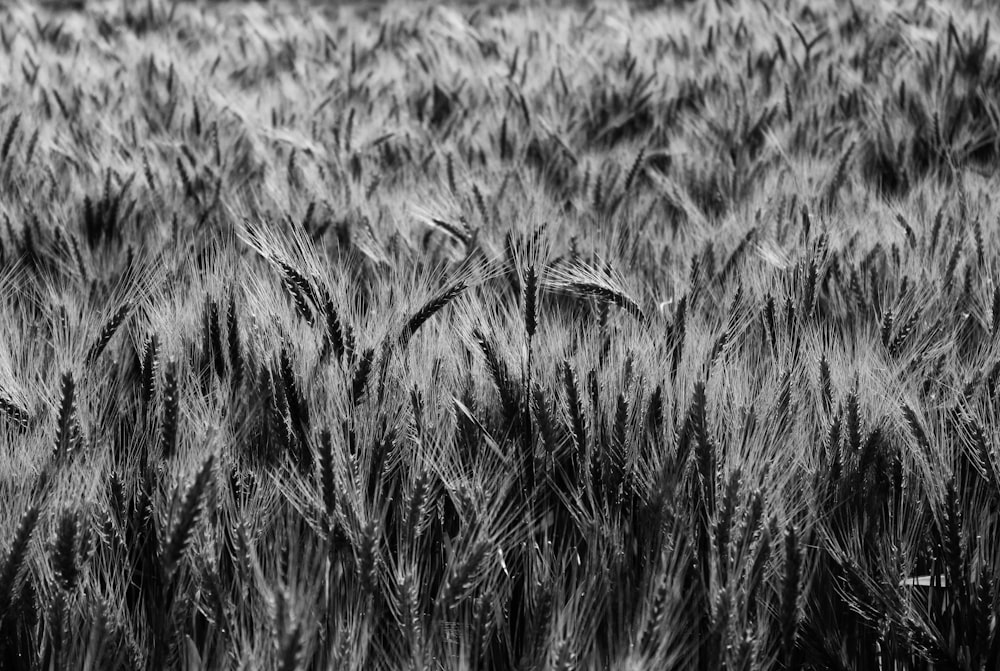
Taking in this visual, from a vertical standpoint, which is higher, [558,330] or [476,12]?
[558,330]

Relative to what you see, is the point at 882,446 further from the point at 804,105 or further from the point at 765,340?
the point at 804,105

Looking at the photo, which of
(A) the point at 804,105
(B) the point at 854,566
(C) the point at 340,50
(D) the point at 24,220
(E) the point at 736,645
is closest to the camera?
(E) the point at 736,645

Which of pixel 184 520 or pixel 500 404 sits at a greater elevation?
pixel 184 520

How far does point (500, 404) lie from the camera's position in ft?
4.27

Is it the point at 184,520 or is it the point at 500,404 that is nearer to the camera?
the point at 184,520

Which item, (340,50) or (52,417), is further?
(340,50)

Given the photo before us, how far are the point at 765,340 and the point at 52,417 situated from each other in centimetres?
112

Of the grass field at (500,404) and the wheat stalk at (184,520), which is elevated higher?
the wheat stalk at (184,520)

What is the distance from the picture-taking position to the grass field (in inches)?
38.4

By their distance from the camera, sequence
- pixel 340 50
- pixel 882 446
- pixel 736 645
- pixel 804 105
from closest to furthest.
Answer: pixel 736 645 → pixel 882 446 → pixel 804 105 → pixel 340 50

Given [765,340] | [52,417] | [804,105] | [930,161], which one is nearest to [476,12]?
[804,105]

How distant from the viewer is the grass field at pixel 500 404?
976 millimetres

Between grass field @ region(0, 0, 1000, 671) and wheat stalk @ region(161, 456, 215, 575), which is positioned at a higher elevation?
wheat stalk @ region(161, 456, 215, 575)

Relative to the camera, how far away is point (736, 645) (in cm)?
89
